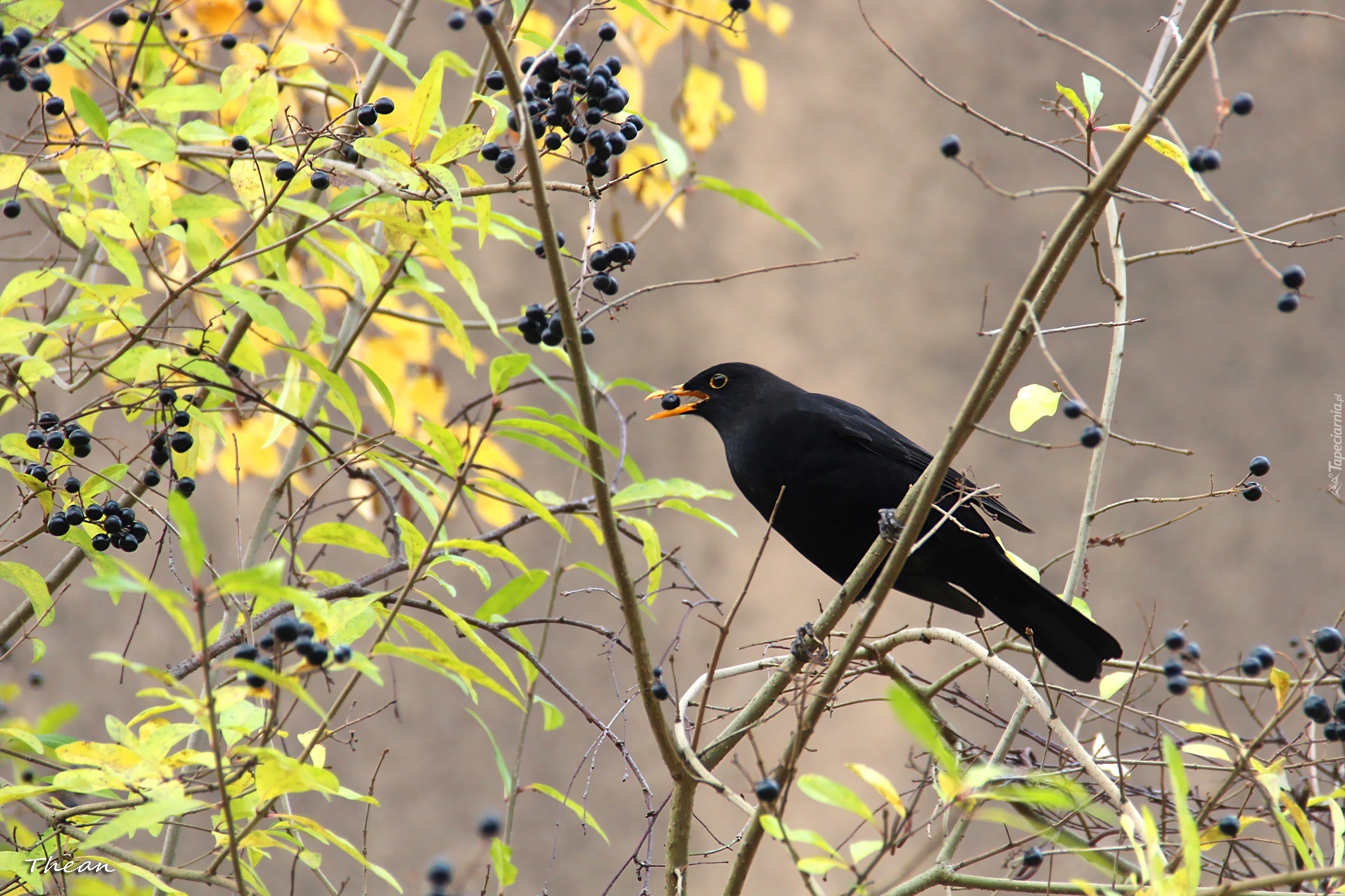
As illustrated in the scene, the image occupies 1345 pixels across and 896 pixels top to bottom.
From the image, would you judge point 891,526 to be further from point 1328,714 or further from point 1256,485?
Result: point 1328,714

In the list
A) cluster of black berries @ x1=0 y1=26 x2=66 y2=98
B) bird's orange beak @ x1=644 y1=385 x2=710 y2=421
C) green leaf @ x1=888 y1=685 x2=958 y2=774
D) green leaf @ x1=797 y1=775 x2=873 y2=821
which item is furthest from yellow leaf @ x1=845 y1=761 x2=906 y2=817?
bird's orange beak @ x1=644 y1=385 x2=710 y2=421

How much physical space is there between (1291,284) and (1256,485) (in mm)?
501

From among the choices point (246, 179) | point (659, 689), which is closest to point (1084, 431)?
point (659, 689)

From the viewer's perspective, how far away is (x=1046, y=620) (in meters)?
2.24

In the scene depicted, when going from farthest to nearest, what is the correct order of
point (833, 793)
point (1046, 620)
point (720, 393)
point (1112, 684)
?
point (720, 393) < point (1046, 620) < point (1112, 684) < point (833, 793)

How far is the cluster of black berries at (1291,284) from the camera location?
4.02 feet

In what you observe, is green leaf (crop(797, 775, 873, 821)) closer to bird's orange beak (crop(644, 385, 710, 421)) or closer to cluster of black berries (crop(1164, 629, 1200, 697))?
cluster of black berries (crop(1164, 629, 1200, 697))

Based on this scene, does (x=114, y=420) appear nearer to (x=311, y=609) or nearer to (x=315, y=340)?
(x=315, y=340)

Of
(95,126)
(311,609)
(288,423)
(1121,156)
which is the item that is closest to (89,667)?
(288,423)

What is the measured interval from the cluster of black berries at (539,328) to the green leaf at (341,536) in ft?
0.97

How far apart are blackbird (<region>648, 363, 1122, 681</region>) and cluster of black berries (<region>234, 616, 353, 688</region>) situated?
4.25 feet

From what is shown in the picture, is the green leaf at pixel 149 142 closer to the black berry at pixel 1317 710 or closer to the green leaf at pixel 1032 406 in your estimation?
the green leaf at pixel 1032 406

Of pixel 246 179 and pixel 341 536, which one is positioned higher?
pixel 246 179

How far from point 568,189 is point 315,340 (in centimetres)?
73
